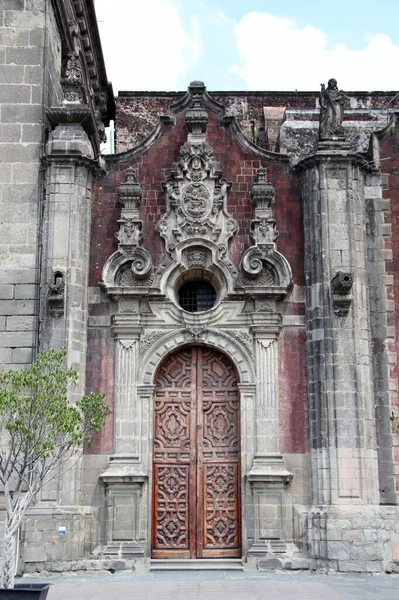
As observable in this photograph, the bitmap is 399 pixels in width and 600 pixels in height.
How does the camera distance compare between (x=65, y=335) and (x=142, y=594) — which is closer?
(x=142, y=594)

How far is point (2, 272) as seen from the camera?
1720 cm

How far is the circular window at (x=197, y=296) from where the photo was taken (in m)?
18.0

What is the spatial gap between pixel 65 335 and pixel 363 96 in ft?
58.6

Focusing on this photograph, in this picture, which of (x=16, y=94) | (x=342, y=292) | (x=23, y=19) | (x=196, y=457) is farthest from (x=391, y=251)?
(x=23, y=19)

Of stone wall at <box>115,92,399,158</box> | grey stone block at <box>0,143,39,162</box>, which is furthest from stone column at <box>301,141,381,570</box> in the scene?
stone wall at <box>115,92,399,158</box>

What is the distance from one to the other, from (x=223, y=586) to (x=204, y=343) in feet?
16.6

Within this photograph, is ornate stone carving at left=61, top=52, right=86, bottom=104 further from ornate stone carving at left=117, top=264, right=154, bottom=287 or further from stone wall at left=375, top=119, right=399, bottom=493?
stone wall at left=375, top=119, right=399, bottom=493

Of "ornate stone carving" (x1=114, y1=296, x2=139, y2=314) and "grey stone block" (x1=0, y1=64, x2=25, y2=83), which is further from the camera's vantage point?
"grey stone block" (x1=0, y1=64, x2=25, y2=83)

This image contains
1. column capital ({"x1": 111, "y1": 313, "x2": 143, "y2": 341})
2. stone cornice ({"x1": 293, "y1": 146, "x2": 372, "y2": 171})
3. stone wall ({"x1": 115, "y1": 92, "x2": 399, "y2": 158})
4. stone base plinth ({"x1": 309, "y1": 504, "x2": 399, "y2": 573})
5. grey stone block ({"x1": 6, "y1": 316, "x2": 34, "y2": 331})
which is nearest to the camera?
stone base plinth ({"x1": 309, "y1": 504, "x2": 399, "y2": 573})

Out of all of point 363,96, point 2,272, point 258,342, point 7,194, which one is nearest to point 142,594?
point 258,342

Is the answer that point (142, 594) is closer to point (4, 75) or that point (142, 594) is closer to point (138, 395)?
point (138, 395)

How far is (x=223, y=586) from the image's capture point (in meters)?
14.2

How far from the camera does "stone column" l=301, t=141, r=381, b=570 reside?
52.6ft

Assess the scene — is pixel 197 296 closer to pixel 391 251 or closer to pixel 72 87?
pixel 391 251
